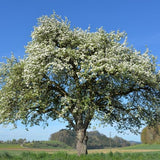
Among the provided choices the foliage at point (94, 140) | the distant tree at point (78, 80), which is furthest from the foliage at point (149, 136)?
the distant tree at point (78, 80)

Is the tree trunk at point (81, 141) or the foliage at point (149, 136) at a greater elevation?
the foliage at point (149, 136)

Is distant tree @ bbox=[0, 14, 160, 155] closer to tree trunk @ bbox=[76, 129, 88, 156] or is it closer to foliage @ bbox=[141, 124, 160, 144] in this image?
tree trunk @ bbox=[76, 129, 88, 156]

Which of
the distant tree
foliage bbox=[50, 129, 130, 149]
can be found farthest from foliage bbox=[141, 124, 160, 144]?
the distant tree

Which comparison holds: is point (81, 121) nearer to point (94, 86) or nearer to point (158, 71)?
point (94, 86)

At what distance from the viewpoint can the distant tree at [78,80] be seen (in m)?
20.2

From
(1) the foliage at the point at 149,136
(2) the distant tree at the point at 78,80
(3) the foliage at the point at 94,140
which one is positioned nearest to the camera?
(2) the distant tree at the point at 78,80

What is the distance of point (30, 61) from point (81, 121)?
7174mm

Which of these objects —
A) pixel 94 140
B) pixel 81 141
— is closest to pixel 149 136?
pixel 94 140

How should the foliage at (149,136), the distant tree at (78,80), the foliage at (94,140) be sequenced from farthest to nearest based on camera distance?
the foliage at (94,140) < the foliage at (149,136) < the distant tree at (78,80)

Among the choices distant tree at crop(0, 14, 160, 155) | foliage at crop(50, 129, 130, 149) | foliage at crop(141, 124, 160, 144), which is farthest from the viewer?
foliage at crop(50, 129, 130, 149)

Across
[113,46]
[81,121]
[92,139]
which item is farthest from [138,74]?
[92,139]

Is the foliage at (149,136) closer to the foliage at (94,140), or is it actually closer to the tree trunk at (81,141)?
the foliage at (94,140)

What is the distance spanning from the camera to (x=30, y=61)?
20828mm

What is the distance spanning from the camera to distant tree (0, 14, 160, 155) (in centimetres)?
2016
